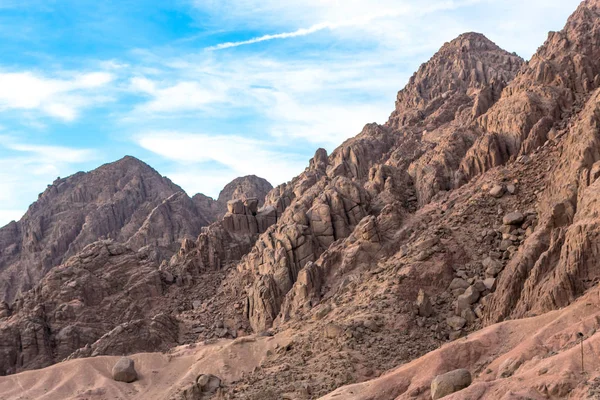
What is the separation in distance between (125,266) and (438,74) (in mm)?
73753

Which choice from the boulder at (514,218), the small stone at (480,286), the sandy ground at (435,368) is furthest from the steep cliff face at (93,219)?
the small stone at (480,286)

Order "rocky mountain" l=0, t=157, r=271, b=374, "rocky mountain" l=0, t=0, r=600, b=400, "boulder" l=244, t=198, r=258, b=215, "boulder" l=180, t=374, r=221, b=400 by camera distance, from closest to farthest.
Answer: "rocky mountain" l=0, t=0, r=600, b=400 < "boulder" l=180, t=374, r=221, b=400 < "rocky mountain" l=0, t=157, r=271, b=374 < "boulder" l=244, t=198, r=258, b=215

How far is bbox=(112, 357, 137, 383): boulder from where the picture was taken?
53.4 meters

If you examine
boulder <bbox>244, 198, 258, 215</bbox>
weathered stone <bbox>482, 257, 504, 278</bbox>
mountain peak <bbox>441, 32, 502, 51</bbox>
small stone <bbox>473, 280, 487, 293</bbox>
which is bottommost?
small stone <bbox>473, 280, 487, 293</bbox>

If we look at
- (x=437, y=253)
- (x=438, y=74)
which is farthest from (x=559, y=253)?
(x=438, y=74)

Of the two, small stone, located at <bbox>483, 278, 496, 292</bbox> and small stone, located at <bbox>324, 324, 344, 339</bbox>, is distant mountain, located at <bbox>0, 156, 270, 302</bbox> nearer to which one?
small stone, located at <bbox>324, 324, 344, 339</bbox>

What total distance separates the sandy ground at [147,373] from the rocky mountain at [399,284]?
0.73ft

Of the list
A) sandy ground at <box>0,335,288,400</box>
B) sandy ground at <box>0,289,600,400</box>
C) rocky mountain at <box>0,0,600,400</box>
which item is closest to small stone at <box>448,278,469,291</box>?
rocky mountain at <box>0,0,600,400</box>

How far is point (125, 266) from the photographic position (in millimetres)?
76938

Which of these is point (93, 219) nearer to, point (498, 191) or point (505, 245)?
point (498, 191)

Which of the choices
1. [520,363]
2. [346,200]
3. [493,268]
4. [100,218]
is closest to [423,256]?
[493,268]

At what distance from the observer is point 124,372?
2105 inches

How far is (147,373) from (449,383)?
31.1 meters

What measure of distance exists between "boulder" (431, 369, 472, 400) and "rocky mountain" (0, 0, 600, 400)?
68 millimetres
